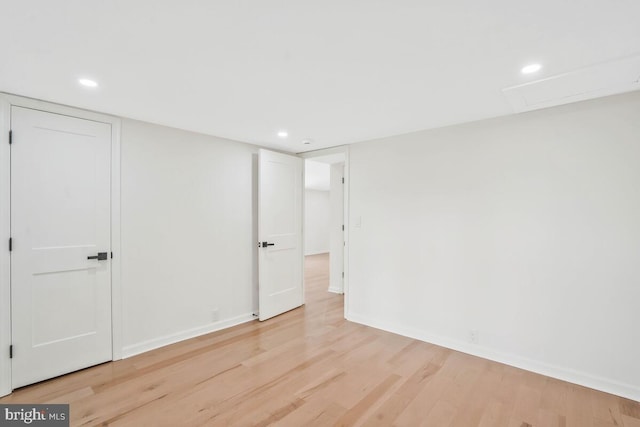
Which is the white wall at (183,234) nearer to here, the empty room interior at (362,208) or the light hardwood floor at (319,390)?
the empty room interior at (362,208)

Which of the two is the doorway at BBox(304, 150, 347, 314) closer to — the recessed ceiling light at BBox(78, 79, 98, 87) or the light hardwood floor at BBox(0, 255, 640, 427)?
the light hardwood floor at BBox(0, 255, 640, 427)

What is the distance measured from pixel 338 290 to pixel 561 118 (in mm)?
3937

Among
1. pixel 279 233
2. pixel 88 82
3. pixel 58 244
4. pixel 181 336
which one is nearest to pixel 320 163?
pixel 279 233

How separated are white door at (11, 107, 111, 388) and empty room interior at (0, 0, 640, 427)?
0.02m

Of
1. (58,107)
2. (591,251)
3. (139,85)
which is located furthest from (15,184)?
(591,251)

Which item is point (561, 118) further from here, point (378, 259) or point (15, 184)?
point (15, 184)

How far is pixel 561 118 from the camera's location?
2523mm

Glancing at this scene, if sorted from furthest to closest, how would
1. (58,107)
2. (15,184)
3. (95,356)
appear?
(95,356) → (58,107) → (15,184)

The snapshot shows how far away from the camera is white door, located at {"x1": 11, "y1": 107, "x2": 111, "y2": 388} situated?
7.73ft

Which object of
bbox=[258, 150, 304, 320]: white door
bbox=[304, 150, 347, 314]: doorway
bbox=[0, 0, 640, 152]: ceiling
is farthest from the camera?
bbox=[304, 150, 347, 314]: doorway

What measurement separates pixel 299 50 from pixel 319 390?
96.2 inches

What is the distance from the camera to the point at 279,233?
→ 413 centimetres

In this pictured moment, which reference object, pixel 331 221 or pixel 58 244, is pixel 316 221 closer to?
pixel 331 221

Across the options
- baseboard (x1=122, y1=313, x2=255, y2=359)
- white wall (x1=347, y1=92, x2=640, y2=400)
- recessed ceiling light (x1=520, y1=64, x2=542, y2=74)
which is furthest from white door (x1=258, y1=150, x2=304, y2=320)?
recessed ceiling light (x1=520, y1=64, x2=542, y2=74)
